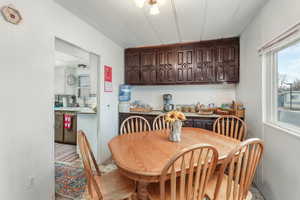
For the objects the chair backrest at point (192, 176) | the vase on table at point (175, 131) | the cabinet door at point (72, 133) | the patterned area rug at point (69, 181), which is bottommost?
the patterned area rug at point (69, 181)

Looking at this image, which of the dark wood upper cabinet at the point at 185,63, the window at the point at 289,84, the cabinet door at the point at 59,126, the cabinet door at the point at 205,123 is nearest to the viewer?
the window at the point at 289,84

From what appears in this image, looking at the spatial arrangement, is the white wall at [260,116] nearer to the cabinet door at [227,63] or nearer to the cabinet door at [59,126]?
the cabinet door at [227,63]

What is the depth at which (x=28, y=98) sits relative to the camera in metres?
1.57

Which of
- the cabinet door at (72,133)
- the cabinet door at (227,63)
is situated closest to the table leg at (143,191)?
the cabinet door at (227,63)

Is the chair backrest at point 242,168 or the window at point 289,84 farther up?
the window at point 289,84

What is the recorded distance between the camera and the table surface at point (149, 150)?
43.3 inches

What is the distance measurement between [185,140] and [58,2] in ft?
8.11

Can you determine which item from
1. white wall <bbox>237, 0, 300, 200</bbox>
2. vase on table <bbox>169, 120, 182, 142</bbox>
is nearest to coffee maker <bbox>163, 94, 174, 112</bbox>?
white wall <bbox>237, 0, 300, 200</bbox>

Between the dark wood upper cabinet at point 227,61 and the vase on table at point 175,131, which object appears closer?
the vase on table at point 175,131

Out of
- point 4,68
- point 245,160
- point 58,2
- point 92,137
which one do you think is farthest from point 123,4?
point 92,137

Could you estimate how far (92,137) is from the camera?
2.96 m

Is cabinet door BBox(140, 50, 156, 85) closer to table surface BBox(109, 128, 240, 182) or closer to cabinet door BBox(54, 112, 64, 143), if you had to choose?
table surface BBox(109, 128, 240, 182)

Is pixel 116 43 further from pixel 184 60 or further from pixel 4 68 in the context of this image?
pixel 4 68

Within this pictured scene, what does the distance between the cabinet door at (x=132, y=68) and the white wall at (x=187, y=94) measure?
37cm
